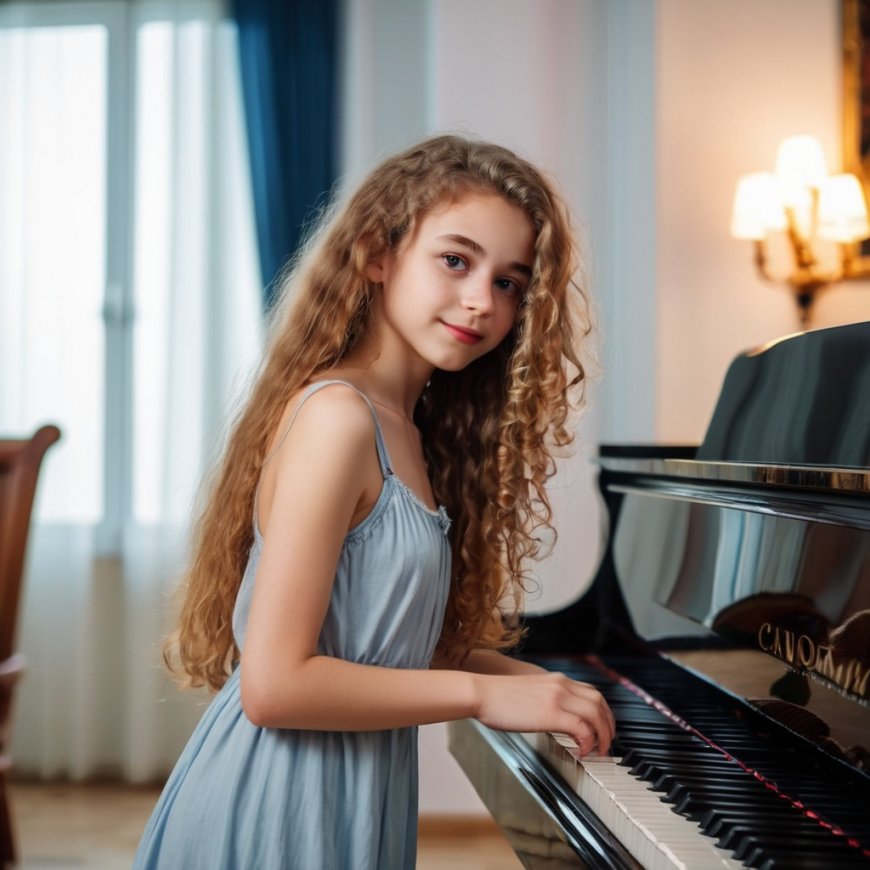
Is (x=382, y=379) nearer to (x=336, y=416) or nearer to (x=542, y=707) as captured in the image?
(x=336, y=416)

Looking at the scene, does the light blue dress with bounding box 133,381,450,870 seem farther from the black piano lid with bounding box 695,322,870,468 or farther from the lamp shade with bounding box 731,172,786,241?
the lamp shade with bounding box 731,172,786,241

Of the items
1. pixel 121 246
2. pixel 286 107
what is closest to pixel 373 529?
pixel 286 107

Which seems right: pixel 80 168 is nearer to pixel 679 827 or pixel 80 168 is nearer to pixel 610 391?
pixel 610 391

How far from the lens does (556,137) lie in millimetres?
3404

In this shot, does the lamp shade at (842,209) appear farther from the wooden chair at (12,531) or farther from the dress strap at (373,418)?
the dress strap at (373,418)

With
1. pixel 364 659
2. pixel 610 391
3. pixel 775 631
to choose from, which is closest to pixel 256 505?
pixel 364 659

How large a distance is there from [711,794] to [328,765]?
1.34 feet

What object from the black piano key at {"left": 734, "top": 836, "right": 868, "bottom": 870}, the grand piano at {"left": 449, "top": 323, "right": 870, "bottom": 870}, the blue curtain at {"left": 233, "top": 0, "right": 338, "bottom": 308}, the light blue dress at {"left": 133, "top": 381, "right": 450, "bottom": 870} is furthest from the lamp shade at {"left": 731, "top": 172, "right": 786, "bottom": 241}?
the black piano key at {"left": 734, "top": 836, "right": 868, "bottom": 870}

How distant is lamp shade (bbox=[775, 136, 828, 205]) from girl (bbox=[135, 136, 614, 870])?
84.5 inches

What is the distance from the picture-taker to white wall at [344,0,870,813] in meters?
3.32

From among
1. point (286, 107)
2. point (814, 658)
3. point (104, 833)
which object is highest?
point (286, 107)

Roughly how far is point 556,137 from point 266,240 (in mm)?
1095

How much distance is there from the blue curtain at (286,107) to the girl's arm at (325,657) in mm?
2790

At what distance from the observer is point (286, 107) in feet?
12.6
